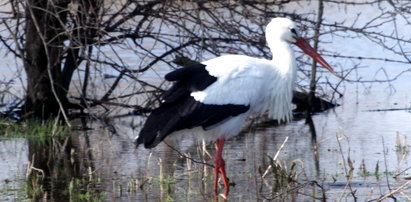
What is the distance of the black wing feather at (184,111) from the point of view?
7.53 meters

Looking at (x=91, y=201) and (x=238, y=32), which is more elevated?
(x=238, y=32)

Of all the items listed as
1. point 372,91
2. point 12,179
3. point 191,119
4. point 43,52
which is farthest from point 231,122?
point 372,91

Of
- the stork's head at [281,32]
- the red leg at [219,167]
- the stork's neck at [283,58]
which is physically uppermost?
the stork's head at [281,32]

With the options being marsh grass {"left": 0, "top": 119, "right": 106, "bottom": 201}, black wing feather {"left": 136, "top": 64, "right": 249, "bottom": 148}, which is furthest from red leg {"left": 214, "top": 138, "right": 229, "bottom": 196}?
marsh grass {"left": 0, "top": 119, "right": 106, "bottom": 201}

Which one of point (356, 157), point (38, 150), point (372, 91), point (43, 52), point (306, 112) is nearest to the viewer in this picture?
point (356, 157)

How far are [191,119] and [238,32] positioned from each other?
206cm

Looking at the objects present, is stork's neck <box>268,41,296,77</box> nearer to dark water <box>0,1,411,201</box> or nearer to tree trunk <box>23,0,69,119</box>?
dark water <box>0,1,411,201</box>

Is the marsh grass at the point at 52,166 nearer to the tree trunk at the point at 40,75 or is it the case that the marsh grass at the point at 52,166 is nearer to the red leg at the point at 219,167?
the tree trunk at the point at 40,75

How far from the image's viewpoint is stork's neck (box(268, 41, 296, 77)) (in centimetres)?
805

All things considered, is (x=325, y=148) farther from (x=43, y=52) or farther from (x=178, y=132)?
(x=43, y=52)

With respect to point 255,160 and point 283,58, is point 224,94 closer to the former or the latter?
point 283,58

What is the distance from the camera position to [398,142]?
8609 millimetres

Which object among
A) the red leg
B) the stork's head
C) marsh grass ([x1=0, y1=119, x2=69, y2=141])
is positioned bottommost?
the red leg

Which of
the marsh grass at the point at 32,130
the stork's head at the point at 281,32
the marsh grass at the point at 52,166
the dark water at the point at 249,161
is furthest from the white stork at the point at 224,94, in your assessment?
the marsh grass at the point at 32,130
